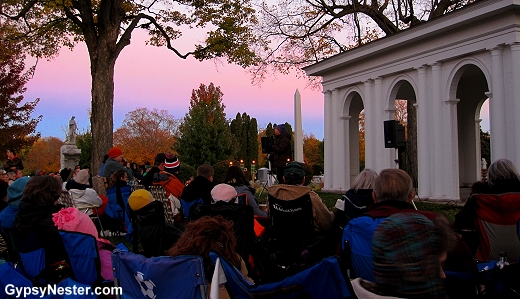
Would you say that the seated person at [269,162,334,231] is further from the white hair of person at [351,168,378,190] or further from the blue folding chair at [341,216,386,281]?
the blue folding chair at [341,216,386,281]

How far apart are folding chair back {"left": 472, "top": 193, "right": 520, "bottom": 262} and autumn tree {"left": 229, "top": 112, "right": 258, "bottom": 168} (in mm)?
42225

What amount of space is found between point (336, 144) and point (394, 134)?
613cm

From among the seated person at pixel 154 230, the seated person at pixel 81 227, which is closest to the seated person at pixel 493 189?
the seated person at pixel 154 230

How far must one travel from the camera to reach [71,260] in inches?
143

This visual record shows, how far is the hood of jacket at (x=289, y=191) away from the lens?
4.78m

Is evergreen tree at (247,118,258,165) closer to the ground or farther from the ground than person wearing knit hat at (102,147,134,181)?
farther from the ground

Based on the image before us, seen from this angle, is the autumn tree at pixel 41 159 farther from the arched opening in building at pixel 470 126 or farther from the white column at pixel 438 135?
the white column at pixel 438 135

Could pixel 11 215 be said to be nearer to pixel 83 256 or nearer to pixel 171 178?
pixel 83 256

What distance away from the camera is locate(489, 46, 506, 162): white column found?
37.2 ft

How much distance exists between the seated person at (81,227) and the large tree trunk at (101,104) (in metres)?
10.5

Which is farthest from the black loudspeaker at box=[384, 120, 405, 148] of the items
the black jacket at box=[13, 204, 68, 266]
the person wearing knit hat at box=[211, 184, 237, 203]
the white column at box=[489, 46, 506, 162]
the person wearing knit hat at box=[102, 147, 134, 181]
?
the black jacket at box=[13, 204, 68, 266]

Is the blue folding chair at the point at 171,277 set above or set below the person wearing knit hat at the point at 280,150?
below

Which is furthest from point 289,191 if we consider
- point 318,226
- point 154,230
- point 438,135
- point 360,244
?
point 438,135

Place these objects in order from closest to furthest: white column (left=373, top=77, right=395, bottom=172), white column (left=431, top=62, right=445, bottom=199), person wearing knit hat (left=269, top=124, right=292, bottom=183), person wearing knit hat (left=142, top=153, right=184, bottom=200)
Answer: person wearing knit hat (left=142, top=153, right=184, bottom=200)
person wearing knit hat (left=269, top=124, right=292, bottom=183)
white column (left=431, top=62, right=445, bottom=199)
white column (left=373, top=77, right=395, bottom=172)
